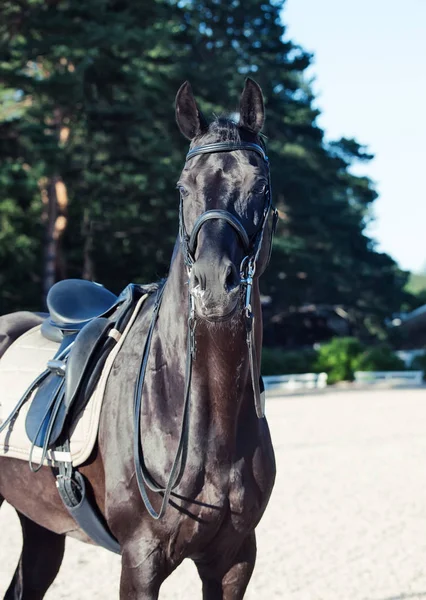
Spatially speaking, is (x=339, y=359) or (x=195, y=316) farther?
(x=339, y=359)

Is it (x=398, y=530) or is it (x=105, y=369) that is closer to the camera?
(x=105, y=369)

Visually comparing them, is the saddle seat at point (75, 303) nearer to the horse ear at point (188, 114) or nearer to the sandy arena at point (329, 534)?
the horse ear at point (188, 114)

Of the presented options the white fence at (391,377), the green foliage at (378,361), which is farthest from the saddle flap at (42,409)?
the green foliage at (378,361)

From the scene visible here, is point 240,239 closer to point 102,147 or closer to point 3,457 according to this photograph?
point 3,457

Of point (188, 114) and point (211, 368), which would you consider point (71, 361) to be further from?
point (188, 114)

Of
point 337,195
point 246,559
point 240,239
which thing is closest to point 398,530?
point 246,559

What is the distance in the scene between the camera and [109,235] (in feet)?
75.8

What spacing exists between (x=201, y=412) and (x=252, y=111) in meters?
1.13

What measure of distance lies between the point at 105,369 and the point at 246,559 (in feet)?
3.12

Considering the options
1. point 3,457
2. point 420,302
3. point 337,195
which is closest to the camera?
point 3,457

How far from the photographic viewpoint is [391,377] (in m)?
28.8

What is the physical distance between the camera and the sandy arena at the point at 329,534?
5309 millimetres

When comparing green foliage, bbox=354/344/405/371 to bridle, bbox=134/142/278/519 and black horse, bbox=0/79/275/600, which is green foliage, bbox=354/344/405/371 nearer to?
black horse, bbox=0/79/275/600

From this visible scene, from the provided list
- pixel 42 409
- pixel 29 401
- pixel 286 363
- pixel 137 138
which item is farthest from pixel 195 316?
pixel 286 363
